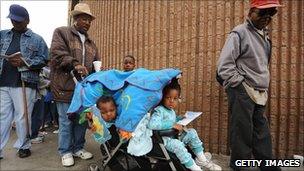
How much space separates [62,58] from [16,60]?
2.18 feet

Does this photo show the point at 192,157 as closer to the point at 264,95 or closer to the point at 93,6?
the point at 264,95

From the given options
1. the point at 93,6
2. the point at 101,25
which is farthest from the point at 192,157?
the point at 93,6

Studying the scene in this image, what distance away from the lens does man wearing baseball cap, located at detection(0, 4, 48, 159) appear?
15.4ft

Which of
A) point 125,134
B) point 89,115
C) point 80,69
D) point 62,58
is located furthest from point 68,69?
point 125,134

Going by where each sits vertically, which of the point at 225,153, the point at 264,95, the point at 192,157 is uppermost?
the point at 264,95

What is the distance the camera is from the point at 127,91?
148 inches

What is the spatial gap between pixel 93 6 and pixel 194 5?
409cm

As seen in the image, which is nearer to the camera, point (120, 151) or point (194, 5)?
point (120, 151)

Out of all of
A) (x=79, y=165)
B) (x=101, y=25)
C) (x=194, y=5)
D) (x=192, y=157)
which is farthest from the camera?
(x=101, y=25)

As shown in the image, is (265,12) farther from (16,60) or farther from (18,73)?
(18,73)

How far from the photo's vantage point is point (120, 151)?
3881 millimetres

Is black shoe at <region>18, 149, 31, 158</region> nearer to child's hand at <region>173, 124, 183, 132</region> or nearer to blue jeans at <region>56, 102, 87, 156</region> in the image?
blue jeans at <region>56, 102, 87, 156</region>

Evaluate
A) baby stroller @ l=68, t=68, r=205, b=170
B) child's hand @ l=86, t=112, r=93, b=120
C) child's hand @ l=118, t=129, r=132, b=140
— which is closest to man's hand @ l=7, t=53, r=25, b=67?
baby stroller @ l=68, t=68, r=205, b=170

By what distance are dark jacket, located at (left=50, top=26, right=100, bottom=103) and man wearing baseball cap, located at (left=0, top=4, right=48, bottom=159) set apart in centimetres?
37
